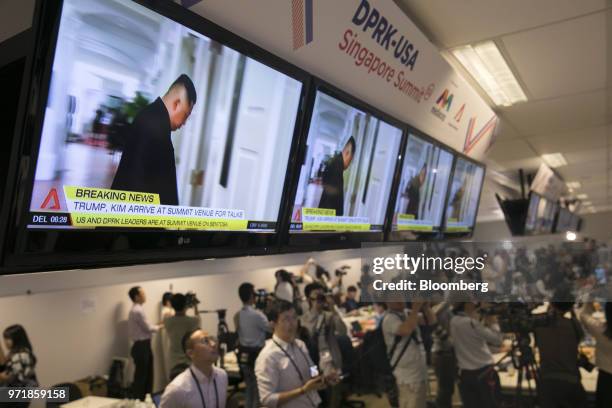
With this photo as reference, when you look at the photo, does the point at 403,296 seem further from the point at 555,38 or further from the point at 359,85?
the point at 555,38

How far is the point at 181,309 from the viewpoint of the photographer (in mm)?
5086

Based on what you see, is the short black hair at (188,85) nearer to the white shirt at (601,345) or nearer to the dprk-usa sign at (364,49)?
the dprk-usa sign at (364,49)

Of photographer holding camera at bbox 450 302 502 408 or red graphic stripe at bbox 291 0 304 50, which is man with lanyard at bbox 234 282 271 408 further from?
red graphic stripe at bbox 291 0 304 50

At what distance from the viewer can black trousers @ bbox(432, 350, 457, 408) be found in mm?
4680

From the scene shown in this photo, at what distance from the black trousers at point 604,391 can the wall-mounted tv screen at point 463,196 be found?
1595 millimetres

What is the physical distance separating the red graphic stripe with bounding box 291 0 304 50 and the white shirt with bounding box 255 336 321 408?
2.07 m

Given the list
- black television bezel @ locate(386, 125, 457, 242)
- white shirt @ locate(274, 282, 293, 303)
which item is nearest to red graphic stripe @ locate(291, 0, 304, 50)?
black television bezel @ locate(386, 125, 457, 242)

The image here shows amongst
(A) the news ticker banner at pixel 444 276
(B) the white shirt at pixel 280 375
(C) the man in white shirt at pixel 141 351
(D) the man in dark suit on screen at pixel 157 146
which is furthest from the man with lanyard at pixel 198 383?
(C) the man in white shirt at pixel 141 351

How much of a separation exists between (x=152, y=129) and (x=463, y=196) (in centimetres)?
308

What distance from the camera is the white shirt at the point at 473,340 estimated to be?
162 inches

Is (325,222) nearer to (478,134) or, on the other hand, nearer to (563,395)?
(478,134)

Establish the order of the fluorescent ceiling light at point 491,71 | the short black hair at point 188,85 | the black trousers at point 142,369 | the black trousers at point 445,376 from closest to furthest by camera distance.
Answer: the short black hair at point 188,85 < the fluorescent ceiling light at point 491,71 < the black trousers at point 445,376 < the black trousers at point 142,369

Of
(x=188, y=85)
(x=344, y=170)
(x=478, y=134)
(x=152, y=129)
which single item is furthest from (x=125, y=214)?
(x=478, y=134)

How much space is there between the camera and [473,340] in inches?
163
